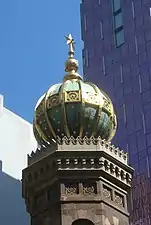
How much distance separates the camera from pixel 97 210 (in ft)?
53.9

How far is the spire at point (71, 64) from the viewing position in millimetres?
18844

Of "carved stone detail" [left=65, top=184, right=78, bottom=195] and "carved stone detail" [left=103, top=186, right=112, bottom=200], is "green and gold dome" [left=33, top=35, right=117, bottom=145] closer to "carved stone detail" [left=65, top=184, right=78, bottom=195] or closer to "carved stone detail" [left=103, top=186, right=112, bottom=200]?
"carved stone detail" [left=65, top=184, right=78, bottom=195]

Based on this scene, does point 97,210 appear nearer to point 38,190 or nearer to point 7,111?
point 38,190

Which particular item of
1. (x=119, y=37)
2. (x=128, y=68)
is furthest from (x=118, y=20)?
(x=128, y=68)

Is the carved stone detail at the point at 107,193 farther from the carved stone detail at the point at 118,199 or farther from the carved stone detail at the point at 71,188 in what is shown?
the carved stone detail at the point at 71,188

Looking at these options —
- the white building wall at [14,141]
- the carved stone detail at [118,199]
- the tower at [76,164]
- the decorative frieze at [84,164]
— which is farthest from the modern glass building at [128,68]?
the decorative frieze at [84,164]

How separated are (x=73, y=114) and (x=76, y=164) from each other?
1.41m

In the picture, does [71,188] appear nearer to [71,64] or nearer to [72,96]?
[72,96]

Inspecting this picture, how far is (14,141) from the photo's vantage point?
21.0 metres

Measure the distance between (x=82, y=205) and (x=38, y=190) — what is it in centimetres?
132

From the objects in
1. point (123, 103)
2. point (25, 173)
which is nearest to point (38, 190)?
point (25, 173)

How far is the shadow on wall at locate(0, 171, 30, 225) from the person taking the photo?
20078 millimetres

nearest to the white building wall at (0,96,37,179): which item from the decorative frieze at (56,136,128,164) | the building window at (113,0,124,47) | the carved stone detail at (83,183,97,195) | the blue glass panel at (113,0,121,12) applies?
the decorative frieze at (56,136,128,164)

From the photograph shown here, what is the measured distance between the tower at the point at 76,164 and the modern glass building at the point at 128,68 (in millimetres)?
25145
